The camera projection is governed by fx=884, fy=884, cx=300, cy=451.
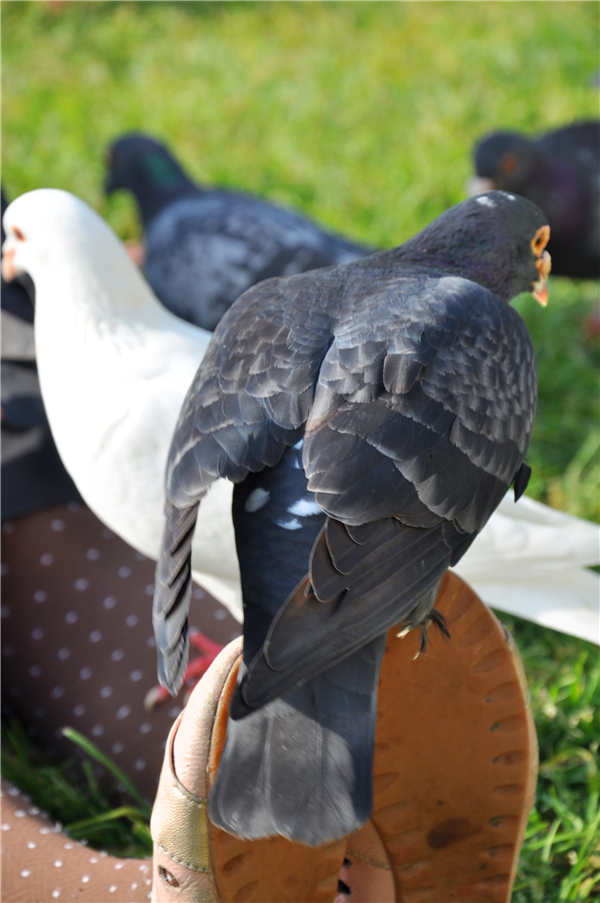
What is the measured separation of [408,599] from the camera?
1127 mm

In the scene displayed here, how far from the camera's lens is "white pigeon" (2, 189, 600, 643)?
1727 millimetres

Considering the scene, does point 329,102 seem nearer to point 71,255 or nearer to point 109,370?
point 71,255

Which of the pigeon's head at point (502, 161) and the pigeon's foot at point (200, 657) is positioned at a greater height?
the pigeon's head at point (502, 161)

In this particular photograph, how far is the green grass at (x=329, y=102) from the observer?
381 cm

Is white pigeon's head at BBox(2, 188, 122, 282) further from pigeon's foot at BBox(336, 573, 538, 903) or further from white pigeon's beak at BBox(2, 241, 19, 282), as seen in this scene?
pigeon's foot at BBox(336, 573, 538, 903)

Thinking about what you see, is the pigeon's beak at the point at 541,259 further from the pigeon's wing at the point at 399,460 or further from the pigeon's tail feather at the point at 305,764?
the pigeon's tail feather at the point at 305,764

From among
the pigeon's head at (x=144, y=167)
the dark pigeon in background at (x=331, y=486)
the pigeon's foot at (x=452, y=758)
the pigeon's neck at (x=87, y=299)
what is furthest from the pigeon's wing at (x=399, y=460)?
the pigeon's head at (x=144, y=167)

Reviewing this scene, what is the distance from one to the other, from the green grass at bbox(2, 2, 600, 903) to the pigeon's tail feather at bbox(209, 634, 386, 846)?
182 cm

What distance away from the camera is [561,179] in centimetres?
384

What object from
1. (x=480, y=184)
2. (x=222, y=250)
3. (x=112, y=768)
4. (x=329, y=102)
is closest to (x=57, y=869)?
(x=112, y=768)

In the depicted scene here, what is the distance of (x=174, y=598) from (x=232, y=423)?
0.25m

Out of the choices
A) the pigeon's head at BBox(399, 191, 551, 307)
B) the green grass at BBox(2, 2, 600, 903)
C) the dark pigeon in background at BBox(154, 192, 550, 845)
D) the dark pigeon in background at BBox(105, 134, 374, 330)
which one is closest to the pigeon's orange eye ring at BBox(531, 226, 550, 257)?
the pigeon's head at BBox(399, 191, 551, 307)

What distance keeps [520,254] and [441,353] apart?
443 mm

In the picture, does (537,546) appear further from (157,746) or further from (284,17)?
(284,17)
